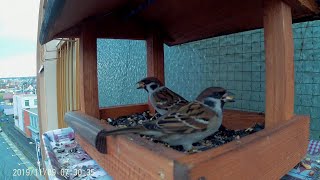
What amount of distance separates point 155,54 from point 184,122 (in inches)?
26.9

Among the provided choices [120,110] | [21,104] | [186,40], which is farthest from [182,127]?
[21,104]

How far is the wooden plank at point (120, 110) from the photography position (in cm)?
118

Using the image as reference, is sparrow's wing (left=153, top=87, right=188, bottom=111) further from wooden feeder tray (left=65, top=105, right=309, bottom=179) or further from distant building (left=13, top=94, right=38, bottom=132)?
distant building (left=13, top=94, right=38, bottom=132)

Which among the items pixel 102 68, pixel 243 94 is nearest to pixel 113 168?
pixel 243 94

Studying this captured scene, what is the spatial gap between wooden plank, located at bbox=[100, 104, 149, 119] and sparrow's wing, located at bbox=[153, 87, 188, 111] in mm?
249

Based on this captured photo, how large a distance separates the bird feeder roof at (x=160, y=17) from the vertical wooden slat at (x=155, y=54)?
0.03 m

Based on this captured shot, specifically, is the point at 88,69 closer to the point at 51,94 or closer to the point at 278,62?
the point at 278,62

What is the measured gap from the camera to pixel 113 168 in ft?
2.16

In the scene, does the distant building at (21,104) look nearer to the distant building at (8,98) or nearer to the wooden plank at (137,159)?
the distant building at (8,98)

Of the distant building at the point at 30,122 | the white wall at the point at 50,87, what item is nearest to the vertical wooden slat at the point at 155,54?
the white wall at the point at 50,87

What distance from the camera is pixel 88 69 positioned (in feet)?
3.44

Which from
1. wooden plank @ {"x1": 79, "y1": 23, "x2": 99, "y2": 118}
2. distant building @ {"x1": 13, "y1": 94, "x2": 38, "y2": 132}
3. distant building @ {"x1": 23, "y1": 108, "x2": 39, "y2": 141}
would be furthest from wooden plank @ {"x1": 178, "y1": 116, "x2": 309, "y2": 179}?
distant building @ {"x1": 23, "y1": 108, "x2": 39, "y2": 141}

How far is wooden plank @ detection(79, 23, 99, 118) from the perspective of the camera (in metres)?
1.03

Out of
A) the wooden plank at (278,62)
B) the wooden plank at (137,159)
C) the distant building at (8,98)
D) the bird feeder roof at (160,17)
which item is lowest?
the distant building at (8,98)
